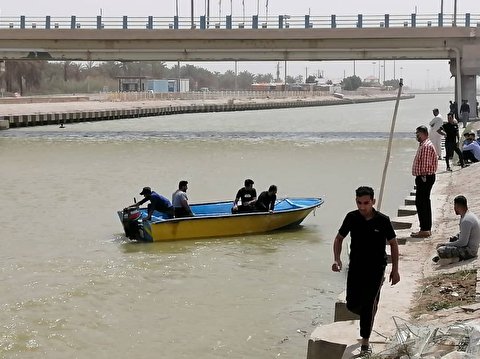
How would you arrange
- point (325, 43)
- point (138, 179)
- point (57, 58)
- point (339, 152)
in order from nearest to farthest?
point (138, 179) → point (339, 152) → point (325, 43) → point (57, 58)

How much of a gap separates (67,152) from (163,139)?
9589 millimetres

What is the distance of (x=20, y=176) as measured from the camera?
31469 mm

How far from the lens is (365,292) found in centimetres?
752

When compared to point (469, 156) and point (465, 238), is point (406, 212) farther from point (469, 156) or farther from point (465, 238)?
point (469, 156)

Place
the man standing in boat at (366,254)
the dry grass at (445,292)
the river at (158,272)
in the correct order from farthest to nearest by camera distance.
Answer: the river at (158,272) → the dry grass at (445,292) → the man standing in boat at (366,254)

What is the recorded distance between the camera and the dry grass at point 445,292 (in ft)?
29.5

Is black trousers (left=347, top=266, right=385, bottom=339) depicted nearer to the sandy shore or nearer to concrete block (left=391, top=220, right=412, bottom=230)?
the sandy shore

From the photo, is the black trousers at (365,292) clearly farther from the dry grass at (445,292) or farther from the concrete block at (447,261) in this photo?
the concrete block at (447,261)

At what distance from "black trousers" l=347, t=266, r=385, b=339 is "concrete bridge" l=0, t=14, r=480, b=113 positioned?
4137 cm

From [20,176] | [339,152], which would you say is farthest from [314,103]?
[20,176]

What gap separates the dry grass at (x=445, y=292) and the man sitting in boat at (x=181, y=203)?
7427mm

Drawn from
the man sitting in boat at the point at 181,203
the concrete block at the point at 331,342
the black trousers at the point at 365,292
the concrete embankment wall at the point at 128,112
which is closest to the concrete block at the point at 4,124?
the concrete embankment wall at the point at 128,112

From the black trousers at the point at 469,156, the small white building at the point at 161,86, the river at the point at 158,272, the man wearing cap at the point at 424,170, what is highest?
the small white building at the point at 161,86

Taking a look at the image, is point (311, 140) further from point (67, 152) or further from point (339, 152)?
point (67, 152)
